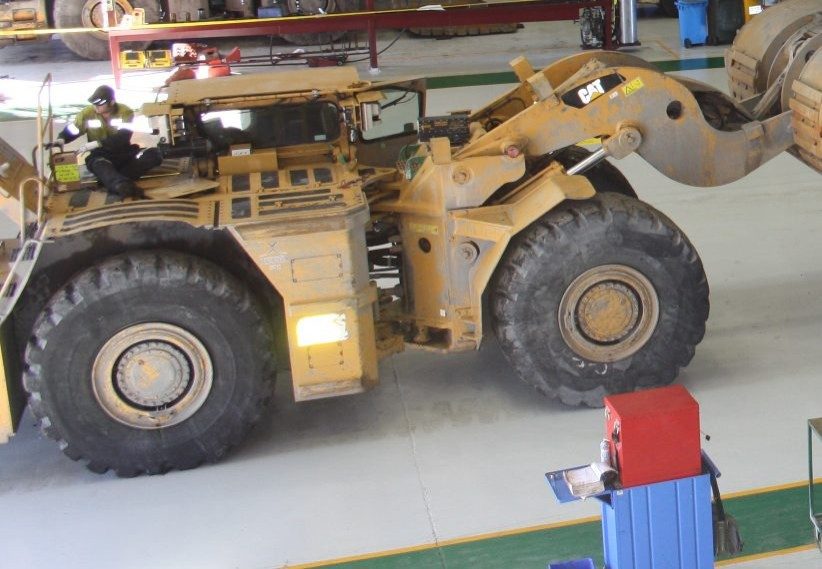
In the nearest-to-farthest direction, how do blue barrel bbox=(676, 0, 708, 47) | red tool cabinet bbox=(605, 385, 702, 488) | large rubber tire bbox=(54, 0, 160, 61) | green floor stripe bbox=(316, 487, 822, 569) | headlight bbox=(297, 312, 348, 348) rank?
1. red tool cabinet bbox=(605, 385, 702, 488)
2. green floor stripe bbox=(316, 487, 822, 569)
3. headlight bbox=(297, 312, 348, 348)
4. blue barrel bbox=(676, 0, 708, 47)
5. large rubber tire bbox=(54, 0, 160, 61)

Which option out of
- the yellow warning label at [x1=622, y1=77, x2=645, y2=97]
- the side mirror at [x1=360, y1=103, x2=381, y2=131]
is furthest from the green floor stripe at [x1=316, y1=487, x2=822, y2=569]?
the side mirror at [x1=360, y1=103, x2=381, y2=131]

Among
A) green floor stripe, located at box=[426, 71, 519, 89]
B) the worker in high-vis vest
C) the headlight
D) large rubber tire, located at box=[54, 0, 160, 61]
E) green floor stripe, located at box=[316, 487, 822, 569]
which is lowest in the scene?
green floor stripe, located at box=[316, 487, 822, 569]

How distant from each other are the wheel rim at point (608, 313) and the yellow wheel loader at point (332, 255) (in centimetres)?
1

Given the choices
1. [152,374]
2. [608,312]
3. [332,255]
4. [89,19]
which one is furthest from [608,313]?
[89,19]

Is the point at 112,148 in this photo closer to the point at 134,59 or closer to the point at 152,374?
the point at 152,374

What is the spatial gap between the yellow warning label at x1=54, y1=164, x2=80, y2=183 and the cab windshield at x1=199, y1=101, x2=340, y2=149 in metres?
0.78

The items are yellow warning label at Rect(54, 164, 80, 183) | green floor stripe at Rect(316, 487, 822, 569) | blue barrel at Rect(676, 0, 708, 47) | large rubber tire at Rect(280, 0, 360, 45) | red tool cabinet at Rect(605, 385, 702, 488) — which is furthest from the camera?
large rubber tire at Rect(280, 0, 360, 45)

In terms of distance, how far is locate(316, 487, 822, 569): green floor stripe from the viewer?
19.4ft

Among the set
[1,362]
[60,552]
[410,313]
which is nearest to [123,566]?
[60,552]

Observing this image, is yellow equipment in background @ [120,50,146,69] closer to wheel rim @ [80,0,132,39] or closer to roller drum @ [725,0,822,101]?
wheel rim @ [80,0,132,39]

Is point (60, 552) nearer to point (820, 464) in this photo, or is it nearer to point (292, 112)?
point (292, 112)

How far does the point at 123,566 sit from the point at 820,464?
3546 millimetres

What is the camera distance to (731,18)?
60.6 feet

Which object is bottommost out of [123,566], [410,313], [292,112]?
[123,566]
